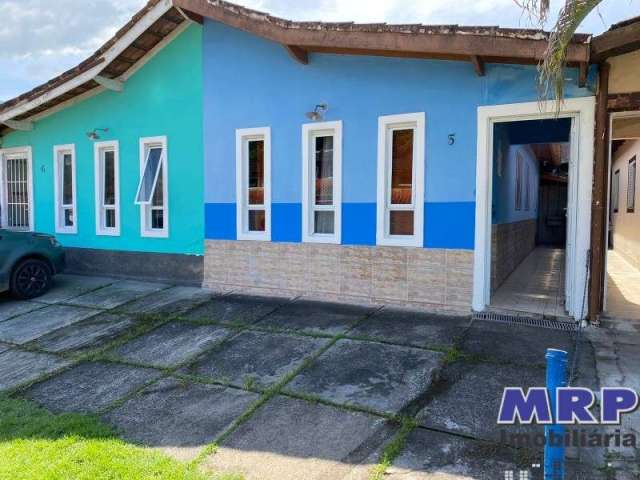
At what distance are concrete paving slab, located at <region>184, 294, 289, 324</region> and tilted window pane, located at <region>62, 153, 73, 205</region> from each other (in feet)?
18.1

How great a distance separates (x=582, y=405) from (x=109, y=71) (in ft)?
33.4

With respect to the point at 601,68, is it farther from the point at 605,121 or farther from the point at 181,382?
the point at 181,382

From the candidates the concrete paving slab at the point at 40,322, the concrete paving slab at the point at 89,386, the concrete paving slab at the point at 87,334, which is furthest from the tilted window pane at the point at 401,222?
the concrete paving slab at the point at 40,322

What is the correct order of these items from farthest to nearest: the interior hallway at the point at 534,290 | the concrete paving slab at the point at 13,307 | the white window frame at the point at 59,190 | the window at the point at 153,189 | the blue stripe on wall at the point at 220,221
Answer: the white window frame at the point at 59,190 → the window at the point at 153,189 → the blue stripe on wall at the point at 220,221 → the concrete paving slab at the point at 13,307 → the interior hallway at the point at 534,290

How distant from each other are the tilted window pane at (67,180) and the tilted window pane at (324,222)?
6.71 metres

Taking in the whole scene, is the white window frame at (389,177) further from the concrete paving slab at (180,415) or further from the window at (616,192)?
the window at (616,192)

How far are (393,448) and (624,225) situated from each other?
40.8 ft

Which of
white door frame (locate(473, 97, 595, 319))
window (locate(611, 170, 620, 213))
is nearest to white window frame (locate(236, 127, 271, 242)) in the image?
white door frame (locate(473, 97, 595, 319))

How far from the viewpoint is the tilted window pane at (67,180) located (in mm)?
11203

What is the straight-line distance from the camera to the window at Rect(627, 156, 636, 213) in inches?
461

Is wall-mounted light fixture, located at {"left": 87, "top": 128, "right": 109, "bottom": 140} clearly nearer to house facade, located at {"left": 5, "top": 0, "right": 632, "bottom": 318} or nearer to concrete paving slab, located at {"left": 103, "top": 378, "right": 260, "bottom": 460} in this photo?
house facade, located at {"left": 5, "top": 0, "right": 632, "bottom": 318}

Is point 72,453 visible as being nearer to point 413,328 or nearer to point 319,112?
point 413,328

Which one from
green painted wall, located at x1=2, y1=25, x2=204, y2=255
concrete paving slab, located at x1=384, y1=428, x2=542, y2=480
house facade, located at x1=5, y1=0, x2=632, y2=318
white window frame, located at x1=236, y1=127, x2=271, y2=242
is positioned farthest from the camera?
green painted wall, located at x1=2, y1=25, x2=204, y2=255

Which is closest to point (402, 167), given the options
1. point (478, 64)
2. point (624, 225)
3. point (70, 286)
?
point (478, 64)
